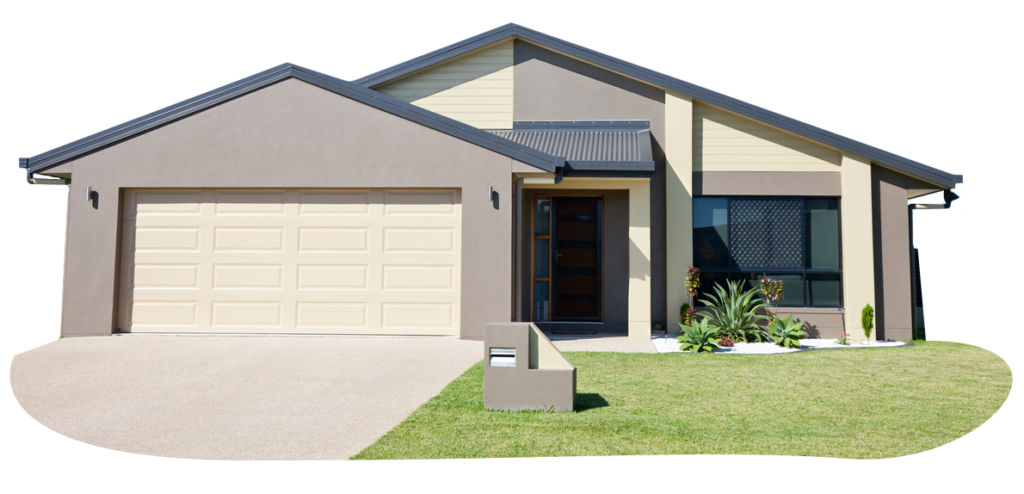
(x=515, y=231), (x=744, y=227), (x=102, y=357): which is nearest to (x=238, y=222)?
(x=102, y=357)

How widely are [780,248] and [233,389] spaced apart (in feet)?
31.3

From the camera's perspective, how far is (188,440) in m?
5.28

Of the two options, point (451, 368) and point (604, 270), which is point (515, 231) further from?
point (451, 368)

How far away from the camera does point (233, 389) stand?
23.3 ft

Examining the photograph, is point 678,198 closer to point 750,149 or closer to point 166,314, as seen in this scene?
point 750,149

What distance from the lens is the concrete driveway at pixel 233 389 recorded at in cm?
530

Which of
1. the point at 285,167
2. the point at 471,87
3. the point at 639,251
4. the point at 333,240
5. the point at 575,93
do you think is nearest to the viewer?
the point at 285,167

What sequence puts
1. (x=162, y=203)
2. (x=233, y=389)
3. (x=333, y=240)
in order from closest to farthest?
(x=233, y=389) < (x=333, y=240) < (x=162, y=203)

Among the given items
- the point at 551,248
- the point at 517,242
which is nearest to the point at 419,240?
the point at 517,242

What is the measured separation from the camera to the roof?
36.3 feet

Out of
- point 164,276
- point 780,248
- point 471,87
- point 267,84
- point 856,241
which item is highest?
point 471,87

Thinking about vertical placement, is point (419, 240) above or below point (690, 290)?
above

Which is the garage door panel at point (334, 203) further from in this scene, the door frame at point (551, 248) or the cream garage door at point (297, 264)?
the door frame at point (551, 248)

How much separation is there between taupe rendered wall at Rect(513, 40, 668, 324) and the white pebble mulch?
380 cm
